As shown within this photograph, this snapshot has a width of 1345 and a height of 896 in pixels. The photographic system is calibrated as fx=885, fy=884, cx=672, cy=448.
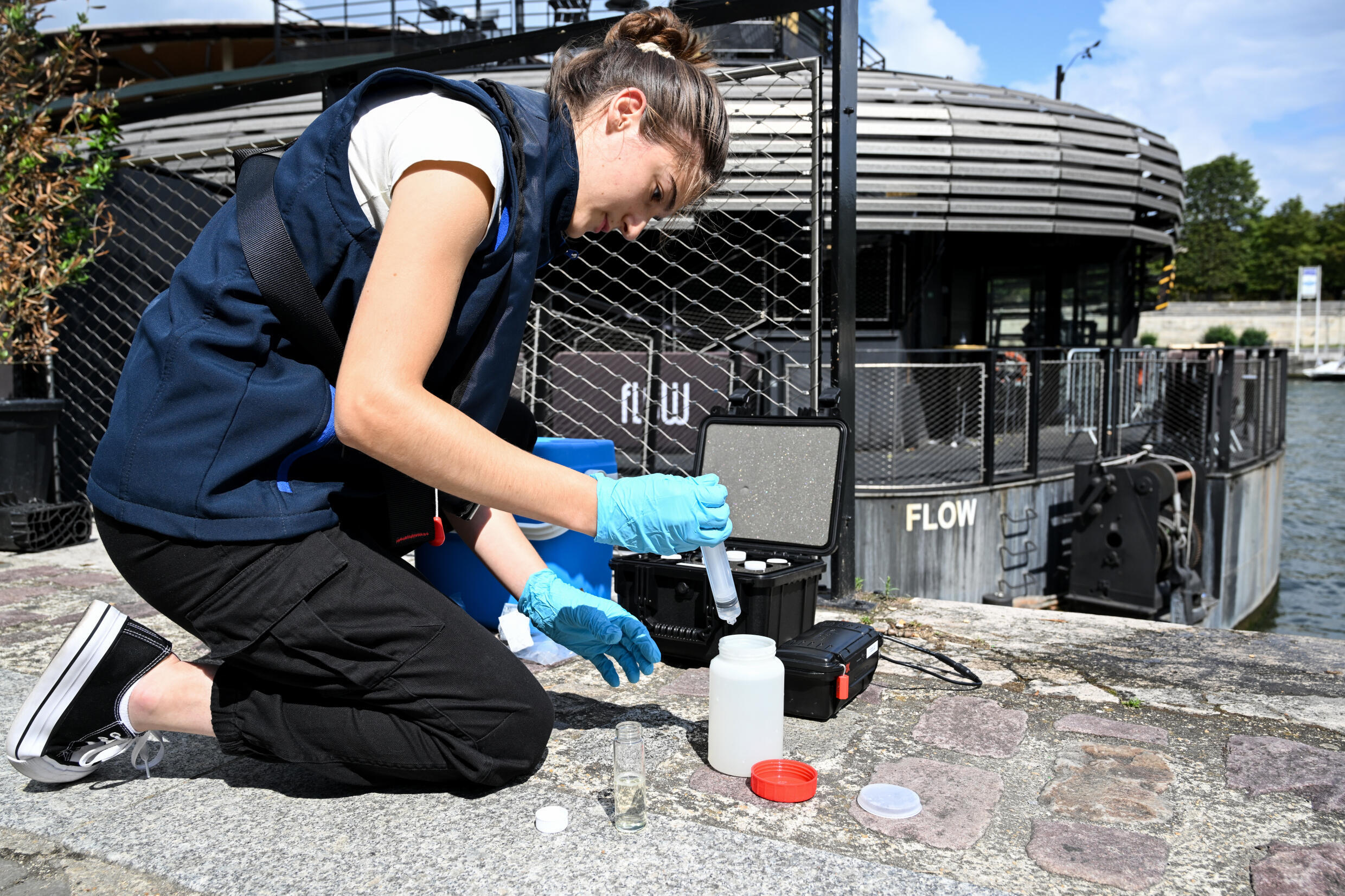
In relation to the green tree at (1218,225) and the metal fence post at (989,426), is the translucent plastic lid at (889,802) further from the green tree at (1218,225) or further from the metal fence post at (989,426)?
the green tree at (1218,225)

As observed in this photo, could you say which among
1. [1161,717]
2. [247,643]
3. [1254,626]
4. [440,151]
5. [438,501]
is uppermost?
[440,151]

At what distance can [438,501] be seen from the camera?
6.65 ft

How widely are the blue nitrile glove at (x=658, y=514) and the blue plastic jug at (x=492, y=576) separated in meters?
1.15

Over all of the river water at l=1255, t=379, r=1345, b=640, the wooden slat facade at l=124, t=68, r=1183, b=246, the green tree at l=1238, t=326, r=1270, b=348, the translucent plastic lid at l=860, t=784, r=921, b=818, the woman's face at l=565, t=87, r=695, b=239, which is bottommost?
the river water at l=1255, t=379, r=1345, b=640

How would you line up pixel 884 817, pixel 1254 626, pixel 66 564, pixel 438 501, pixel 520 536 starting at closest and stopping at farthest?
pixel 884 817
pixel 438 501
pixel 520 536
pixel 66 564
pixel 1254 626

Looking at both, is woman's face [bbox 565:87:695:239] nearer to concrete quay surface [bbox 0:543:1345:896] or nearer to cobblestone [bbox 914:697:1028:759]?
concrete quay surface [bbox 0:543:1345:896]

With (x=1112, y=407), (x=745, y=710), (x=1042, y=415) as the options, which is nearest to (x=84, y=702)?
(x=745, y=710)

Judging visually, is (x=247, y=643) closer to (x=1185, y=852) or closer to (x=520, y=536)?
(x=520, y=536)

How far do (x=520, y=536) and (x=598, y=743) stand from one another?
55cm

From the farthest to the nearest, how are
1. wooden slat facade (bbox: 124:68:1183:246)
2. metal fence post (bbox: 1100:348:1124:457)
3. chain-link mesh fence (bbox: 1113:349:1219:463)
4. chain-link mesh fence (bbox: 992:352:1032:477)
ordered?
1. wooden slat facade (bbox: 124:68:1183:246)
2. chain-link mesh fence (bbox: 1113:349:1219:463)
3. metal fence post (bbox: 1100:348:1124:457)
4. chain-link mesh fence (bbox: 992:352:1032:477)

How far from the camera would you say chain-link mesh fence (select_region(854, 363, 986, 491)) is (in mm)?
7977

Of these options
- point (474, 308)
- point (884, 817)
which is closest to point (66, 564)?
point (474, 308)

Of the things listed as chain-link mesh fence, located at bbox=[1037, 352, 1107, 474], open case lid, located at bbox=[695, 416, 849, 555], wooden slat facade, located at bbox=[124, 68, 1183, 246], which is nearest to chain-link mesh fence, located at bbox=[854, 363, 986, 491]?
chain-link mesh fence, located at bbox=[1037, 352, 1107, 474]

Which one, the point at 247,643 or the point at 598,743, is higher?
the point at 247,643
